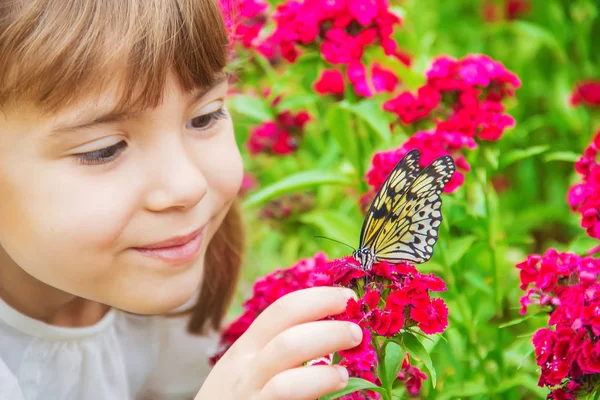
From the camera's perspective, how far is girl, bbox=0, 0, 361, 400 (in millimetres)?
962

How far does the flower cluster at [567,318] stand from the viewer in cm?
91

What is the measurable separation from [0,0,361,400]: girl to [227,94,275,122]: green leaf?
24.0 inches

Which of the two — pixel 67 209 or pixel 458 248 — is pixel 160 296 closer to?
pixel 67 209

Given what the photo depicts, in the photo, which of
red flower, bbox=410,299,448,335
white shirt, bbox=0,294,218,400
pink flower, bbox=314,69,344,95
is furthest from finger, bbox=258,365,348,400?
pink flower, bbox=314,69,344,95

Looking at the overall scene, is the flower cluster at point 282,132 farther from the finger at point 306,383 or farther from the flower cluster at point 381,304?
the finger at point 306,383

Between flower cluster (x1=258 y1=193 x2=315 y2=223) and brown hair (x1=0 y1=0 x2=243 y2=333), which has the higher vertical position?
brown hair (x1=0 y1=0 x2=243 y2=333)

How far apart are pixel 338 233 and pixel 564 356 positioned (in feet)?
2.51

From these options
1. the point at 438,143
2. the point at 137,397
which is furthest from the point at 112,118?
the point at 137,397

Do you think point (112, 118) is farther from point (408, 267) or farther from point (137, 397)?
point (137, 397)

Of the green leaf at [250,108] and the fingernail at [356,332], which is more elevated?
the fingernail at [356,332]

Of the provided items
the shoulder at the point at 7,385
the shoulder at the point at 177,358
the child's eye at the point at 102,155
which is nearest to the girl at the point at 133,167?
the child's eye at the point at 102,155

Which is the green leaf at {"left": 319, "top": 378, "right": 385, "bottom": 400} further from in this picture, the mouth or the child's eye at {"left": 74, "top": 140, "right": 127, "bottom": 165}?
the child's eye at {"left": 74, "top": 140, "right": 127, "bottom": 165}

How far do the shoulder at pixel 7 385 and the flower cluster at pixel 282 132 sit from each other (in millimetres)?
917

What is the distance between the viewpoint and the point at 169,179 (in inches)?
42.6
